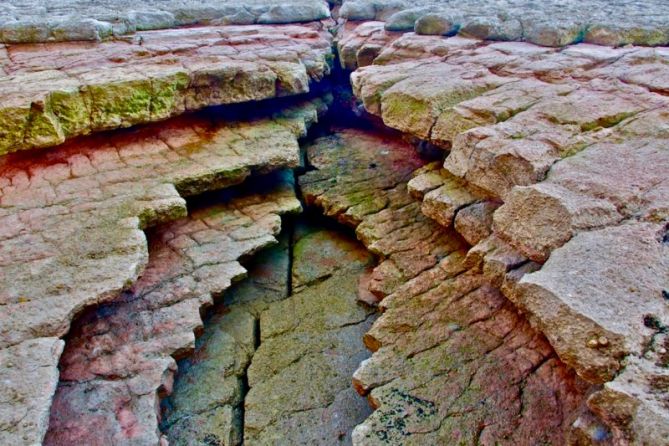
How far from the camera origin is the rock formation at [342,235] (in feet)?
8.05

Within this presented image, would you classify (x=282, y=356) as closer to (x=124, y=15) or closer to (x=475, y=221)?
(x=475, y=221)

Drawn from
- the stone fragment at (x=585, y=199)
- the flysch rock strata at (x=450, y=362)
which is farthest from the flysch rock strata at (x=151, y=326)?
the stone fragment at (x=585, y=199)

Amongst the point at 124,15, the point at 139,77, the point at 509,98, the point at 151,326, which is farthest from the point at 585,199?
the point at 124,15

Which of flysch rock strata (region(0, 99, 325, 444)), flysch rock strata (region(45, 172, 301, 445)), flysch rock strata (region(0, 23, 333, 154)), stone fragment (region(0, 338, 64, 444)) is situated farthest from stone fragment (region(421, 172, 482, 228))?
stone fragment (region(0, 338, 64, 444))

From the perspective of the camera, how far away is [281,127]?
4.77 m

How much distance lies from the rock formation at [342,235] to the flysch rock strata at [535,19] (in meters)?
0.03

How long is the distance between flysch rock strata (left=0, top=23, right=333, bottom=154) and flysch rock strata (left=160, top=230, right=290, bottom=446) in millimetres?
1607

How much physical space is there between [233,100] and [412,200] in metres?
1.92

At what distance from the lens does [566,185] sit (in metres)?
2.71

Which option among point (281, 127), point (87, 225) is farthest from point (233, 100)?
point (87, 225)

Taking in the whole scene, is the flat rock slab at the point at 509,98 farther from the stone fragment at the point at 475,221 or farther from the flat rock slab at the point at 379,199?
the flat rock slab at the point at 379,199

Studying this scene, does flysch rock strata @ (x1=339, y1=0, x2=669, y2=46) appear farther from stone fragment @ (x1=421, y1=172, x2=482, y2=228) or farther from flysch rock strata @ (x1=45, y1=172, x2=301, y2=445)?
flysch rock strata @ (x1=45, y1=172, x2=301, y2=445)

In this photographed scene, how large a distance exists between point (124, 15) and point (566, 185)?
560 cm

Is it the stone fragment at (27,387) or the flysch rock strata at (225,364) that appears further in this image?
the flysch rock strata at (225,364)
